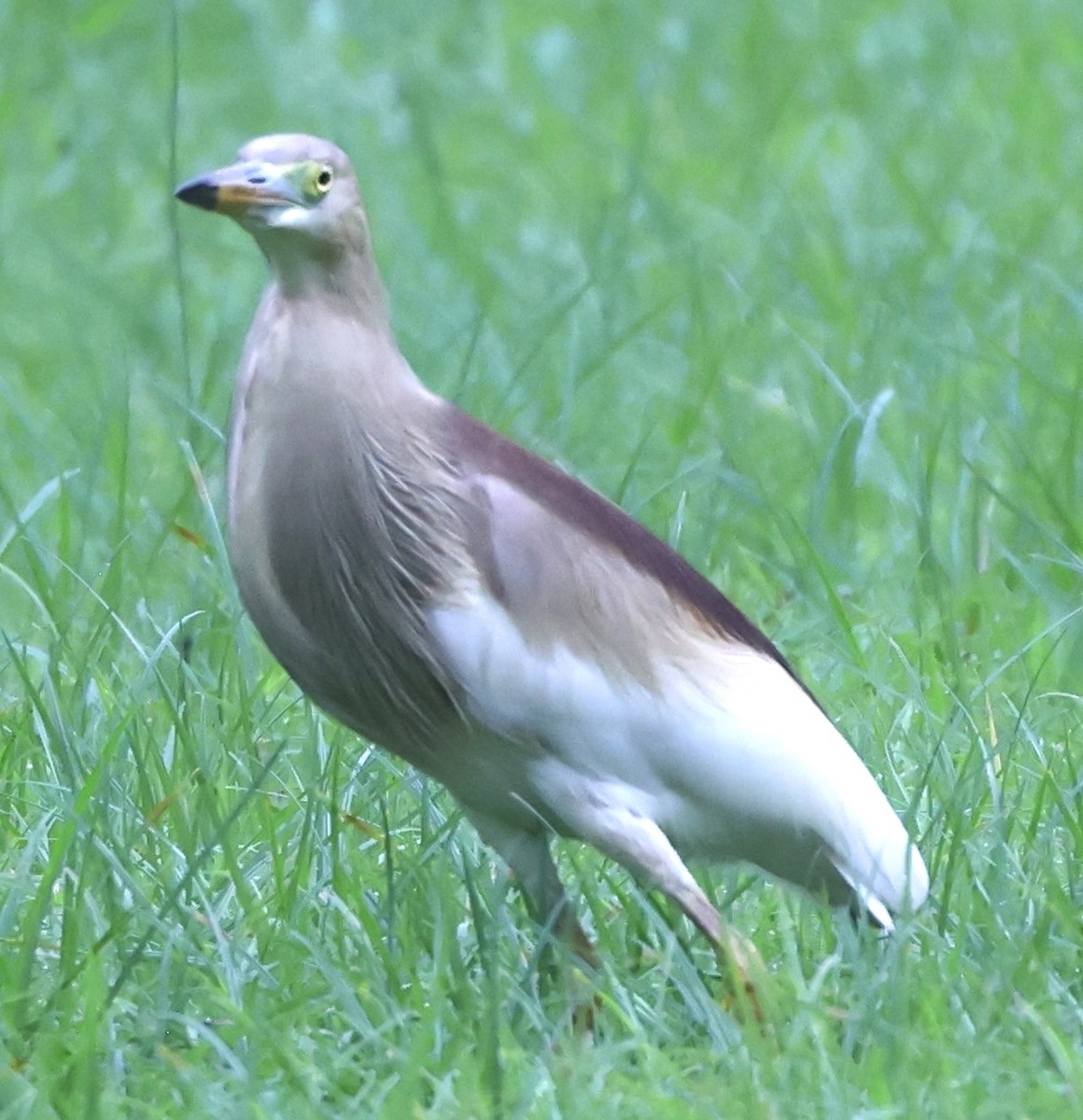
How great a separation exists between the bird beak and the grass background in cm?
74

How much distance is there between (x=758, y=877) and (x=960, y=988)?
48 cm

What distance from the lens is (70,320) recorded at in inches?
238

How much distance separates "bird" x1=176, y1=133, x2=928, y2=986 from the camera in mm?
2777

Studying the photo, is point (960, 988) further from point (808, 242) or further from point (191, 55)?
point (191, 55)

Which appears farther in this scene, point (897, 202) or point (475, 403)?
point (897, 202)

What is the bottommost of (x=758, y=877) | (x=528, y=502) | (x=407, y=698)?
(x=758, y=877)

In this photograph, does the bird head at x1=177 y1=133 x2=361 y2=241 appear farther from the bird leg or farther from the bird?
the bird leg

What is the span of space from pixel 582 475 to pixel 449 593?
83.7 inches

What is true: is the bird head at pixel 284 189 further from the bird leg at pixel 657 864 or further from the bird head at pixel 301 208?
the bird leg at pixel 657 864

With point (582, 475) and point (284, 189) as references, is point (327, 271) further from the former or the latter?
point (582, 475)

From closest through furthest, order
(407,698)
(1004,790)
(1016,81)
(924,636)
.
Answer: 1. (407,698)
2. (1004,790)
3. (924,636)
4. (1016,81)

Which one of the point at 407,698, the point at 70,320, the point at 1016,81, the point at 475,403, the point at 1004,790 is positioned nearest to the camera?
the point at 407,698

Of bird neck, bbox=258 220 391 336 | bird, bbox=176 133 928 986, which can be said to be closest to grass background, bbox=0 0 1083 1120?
bird, bbox=176 133 928 986

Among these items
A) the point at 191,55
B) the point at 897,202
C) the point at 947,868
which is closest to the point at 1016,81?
the point at 897,202
